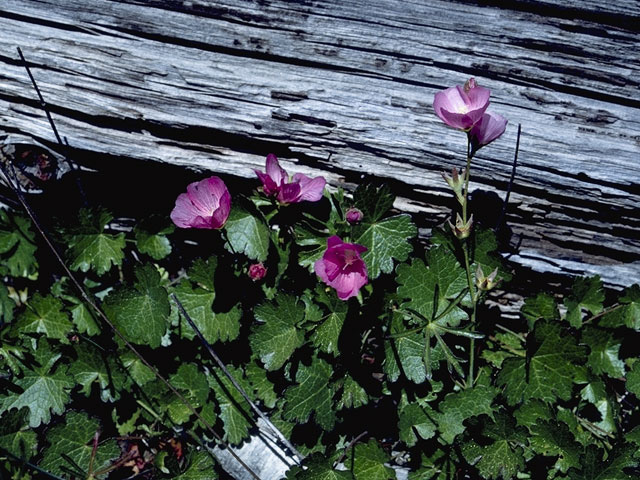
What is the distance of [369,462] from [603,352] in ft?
4.16

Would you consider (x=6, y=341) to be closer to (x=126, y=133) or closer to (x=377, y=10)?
(x=126, y=133)

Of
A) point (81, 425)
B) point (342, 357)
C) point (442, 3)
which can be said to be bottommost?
point (81, 425)

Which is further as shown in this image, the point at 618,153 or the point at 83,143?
the point at 83,143

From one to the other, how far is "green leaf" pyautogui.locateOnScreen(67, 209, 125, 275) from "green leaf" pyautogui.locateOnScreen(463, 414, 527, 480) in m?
1.92

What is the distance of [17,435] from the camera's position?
8.76 feet

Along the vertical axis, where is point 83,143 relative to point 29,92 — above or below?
below

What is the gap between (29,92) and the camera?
8.82 feet

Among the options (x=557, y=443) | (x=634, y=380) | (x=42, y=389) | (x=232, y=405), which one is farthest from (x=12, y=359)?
(x=634, y=380)

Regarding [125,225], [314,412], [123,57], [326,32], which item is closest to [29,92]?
[123,57]

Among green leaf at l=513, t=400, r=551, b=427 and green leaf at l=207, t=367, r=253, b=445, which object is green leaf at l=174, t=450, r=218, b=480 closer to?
green leaf at l=207, t=367, r=253, b=445

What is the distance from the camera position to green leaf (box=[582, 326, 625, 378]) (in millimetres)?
2730

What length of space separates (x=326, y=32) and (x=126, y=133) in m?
1.07

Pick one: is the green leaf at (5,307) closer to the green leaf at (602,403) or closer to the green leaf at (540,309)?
the green leaf at (540,309)

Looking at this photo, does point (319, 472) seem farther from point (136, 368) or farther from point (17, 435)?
point (17, 435)
